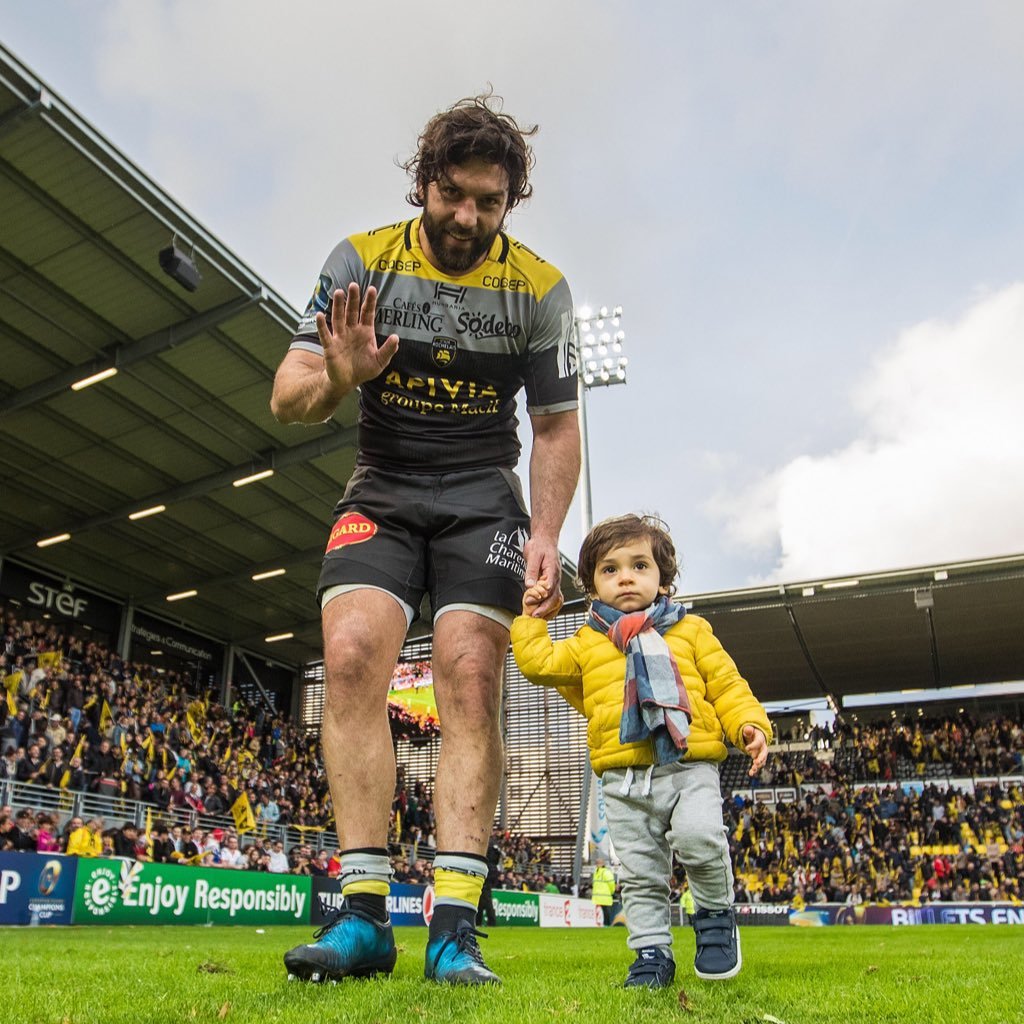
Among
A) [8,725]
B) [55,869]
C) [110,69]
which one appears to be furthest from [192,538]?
[110,69]

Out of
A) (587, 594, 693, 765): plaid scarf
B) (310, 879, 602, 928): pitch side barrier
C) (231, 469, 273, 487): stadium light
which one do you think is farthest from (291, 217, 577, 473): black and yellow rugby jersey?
(231, 469, 273, 487): stadium light

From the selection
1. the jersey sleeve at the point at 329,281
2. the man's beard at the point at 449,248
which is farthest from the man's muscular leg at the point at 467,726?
the man's beard at the point at 449,248

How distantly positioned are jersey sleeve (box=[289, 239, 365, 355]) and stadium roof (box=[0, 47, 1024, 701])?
9316 mm

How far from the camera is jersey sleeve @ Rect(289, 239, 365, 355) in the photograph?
9.89 ft

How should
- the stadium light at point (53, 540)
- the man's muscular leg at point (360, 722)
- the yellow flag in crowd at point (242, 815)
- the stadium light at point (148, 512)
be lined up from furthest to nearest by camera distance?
the stadium light at point (53, 540)
the stadium light at point (148, 512)
the yellow flag in crowd at point (242, 815)
the man's muscular leg at point (360, 722)

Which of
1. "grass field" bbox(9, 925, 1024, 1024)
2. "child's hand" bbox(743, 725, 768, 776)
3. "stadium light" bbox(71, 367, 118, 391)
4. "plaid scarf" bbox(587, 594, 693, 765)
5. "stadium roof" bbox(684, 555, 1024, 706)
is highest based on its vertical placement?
"stadium light" bbox(71, 367, 118, 391)

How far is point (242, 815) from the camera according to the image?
20.3 metres

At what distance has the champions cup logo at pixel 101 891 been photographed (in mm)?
11031

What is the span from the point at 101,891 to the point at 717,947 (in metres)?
10.4

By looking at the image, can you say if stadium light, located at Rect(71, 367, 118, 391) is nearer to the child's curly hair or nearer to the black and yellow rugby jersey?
the black and yellow rugby jersey

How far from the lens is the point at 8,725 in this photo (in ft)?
52.9

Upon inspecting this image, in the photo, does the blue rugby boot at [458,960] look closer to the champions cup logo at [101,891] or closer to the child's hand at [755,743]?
the child's hand at [755,743]

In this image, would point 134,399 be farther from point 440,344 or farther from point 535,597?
point 535,597

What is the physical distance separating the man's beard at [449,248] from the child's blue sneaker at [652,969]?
6.84ft
